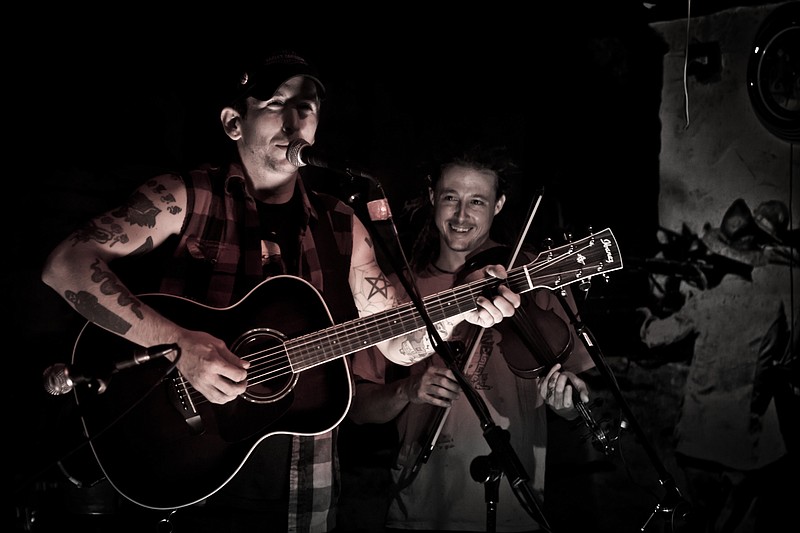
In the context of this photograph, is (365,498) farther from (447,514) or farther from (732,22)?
(732,22)

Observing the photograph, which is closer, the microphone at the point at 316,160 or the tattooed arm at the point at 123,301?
the microphone at the point at 316,160

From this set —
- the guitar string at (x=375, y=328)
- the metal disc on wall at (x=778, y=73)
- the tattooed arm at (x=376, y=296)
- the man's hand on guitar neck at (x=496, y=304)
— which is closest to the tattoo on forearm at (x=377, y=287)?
the tattooed arm at (x=376, y=296)

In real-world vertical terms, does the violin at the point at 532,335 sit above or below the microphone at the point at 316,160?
below

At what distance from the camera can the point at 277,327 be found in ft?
8.16

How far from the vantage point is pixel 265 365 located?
2.42 m

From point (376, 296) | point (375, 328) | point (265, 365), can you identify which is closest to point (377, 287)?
point (376, 296)

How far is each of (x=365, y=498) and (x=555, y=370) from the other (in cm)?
128

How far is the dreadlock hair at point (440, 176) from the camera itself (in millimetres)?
3432

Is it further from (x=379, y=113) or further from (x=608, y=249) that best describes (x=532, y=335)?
(x=379, y=113)

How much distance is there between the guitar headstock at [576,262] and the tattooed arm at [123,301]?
1211 millimetres

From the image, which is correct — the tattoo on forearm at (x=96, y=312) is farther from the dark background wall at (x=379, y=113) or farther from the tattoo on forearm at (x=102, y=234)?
the dark background wall at (x=379, y=113)

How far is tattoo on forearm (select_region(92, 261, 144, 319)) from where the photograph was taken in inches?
Answer: 90.0

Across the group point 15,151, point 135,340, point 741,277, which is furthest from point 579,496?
point 15,151

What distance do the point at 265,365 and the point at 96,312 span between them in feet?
2.04
